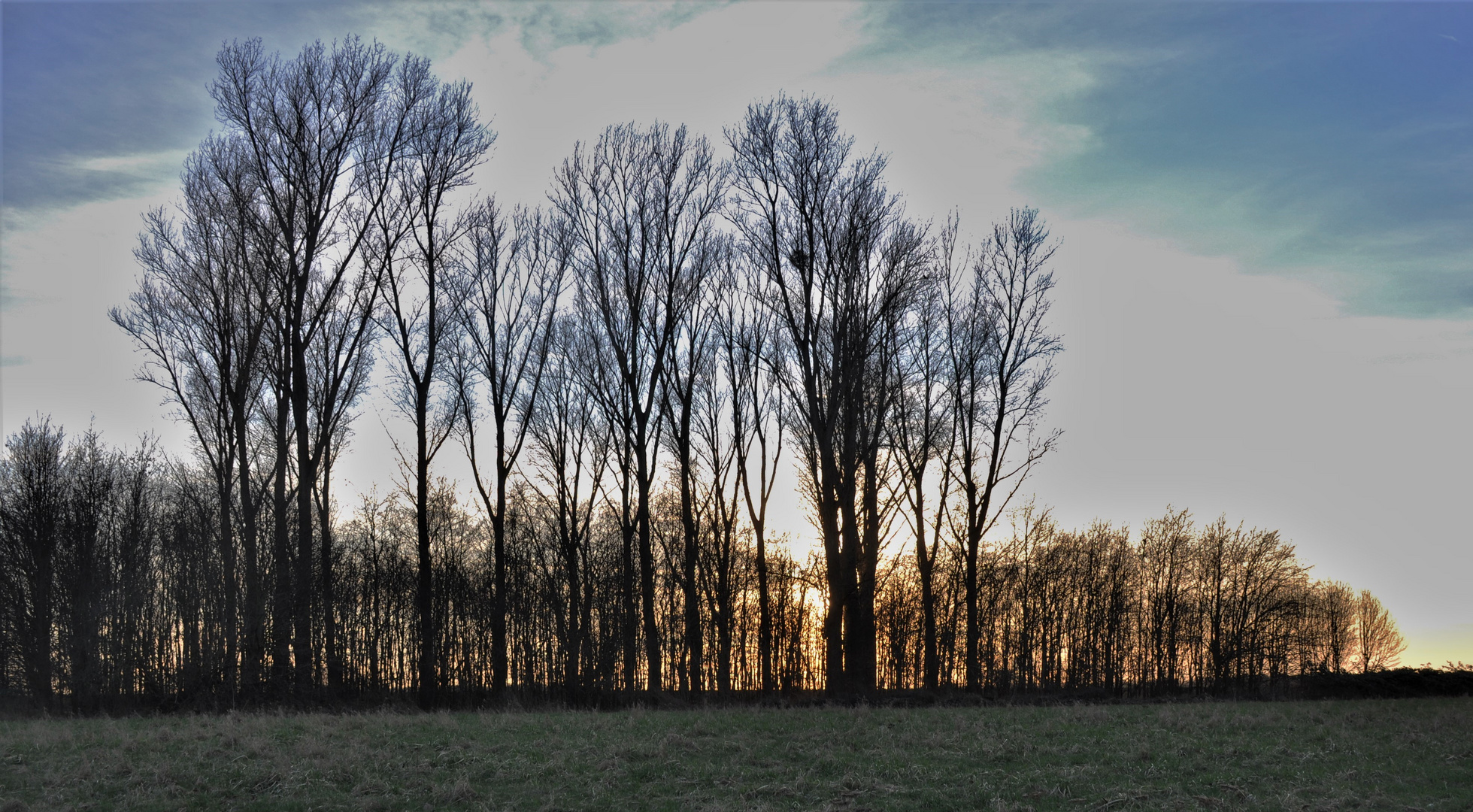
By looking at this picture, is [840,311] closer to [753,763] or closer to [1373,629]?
[753,763]

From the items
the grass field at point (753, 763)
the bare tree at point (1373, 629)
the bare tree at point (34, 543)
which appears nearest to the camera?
the grass field at point (753, 763)

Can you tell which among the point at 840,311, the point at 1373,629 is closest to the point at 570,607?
the point at 840,311

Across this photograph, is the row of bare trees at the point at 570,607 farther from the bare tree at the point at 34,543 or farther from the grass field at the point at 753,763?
the grass field at the point at 753,763

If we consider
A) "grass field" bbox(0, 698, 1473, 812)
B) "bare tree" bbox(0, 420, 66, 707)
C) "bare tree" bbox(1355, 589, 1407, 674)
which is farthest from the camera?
"bare tree" bbox(1355, 589, 1407, 674)

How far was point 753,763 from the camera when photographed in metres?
11.9

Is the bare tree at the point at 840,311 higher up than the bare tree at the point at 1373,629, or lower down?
higher up

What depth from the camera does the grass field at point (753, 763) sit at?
10.1m

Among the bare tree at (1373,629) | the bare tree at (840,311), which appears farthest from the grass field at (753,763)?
the bare tree at (1373,629)

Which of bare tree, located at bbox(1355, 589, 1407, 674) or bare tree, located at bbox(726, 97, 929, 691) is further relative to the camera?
bare tree, located at bbox(1355, 589, 1407, 674)

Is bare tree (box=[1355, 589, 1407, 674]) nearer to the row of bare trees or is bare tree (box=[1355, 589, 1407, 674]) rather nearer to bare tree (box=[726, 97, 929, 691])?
the row of bare trees

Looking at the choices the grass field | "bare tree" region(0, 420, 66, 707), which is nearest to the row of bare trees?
"bare tree" region(0, 420, 66, 707)

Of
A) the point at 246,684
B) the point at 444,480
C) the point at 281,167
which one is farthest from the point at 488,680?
the point at 281,167

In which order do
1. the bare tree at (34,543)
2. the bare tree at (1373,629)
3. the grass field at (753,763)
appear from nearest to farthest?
the grass field at (753,763)
the bare tree at (34,543)
the bare tree at (1373,629)

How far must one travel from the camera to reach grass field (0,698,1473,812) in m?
10.1
